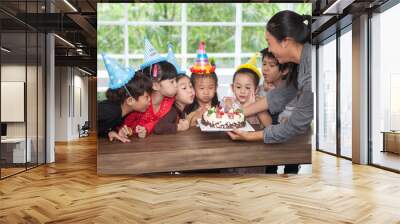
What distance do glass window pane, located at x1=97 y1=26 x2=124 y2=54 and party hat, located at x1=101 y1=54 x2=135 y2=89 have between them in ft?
0.60

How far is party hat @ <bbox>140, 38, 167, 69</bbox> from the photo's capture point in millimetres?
6934

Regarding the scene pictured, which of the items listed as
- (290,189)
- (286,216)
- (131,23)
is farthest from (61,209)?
(131,23)

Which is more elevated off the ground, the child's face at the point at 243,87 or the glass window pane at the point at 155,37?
the glass window pane at the point at 155,37

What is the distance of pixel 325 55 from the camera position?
435 inches

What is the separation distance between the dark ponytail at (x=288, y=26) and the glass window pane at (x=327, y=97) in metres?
3.62

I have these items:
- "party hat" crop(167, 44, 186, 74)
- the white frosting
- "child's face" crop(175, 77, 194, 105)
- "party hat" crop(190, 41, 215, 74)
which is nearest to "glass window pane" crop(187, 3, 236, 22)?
"party hat" crop(190, 41, 215, 74)

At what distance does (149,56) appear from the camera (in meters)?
6.95

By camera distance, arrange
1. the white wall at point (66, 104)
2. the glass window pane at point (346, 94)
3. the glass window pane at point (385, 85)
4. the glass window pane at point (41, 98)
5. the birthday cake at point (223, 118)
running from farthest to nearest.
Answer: the white wall at point (66, 104) < the glass window pane at point (346, 94) < the glass window pane at point (41, 98) < the glass window pane at point (385, 85) < the birthday cake at point (223, 118)

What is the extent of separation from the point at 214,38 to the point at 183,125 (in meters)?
1.63

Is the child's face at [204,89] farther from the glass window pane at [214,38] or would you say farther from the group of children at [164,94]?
the glass window pane at [214,38]

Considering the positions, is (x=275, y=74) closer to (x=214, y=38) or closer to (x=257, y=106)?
(x=257, y=106)

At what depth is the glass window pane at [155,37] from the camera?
275 inches

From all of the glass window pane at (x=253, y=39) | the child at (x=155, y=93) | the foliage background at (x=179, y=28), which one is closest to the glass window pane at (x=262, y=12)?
the foliage background at (x=179, y=28)

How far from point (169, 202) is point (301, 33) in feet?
12.9
